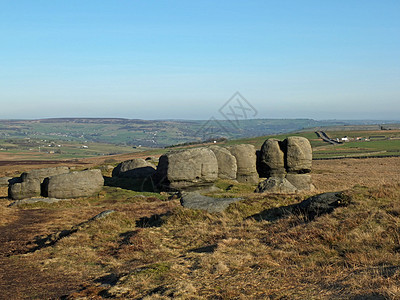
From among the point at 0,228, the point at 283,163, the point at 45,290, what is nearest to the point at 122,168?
the point at 283,163

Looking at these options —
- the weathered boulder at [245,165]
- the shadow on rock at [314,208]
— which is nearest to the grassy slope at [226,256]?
the shadow on rock at [314,208]

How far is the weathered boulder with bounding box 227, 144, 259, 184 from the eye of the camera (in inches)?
1688

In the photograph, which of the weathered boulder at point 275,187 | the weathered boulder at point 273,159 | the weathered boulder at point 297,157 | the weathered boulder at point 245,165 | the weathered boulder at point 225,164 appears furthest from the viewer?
the weathered boulder at point 273,159

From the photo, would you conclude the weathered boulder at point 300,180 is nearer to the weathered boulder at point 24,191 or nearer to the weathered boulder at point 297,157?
the weathered boulder at point 297,157

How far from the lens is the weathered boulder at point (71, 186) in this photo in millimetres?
36094

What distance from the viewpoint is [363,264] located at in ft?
35.3

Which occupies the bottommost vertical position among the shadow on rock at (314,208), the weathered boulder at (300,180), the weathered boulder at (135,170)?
the weathered boulder at (300,180)

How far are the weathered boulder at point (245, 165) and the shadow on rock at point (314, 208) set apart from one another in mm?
A: 23549

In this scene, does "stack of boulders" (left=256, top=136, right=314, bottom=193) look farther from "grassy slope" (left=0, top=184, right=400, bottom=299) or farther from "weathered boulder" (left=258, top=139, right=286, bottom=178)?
"grassy slope" (left=0, top=184, right=400, bottom=299)

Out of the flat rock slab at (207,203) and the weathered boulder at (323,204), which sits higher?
the weathered boulder at (323,204)

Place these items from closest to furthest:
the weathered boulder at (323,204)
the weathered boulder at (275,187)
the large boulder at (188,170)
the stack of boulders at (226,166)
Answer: the weathered boulder at (323,204) → the weathered boulder at (275,187) → the large boulder at (188,170) → the stack of boulders at (226,166)

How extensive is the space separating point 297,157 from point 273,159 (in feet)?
9.51

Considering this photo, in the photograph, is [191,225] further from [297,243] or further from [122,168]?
[122,168]

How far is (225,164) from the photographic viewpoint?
135 feet
